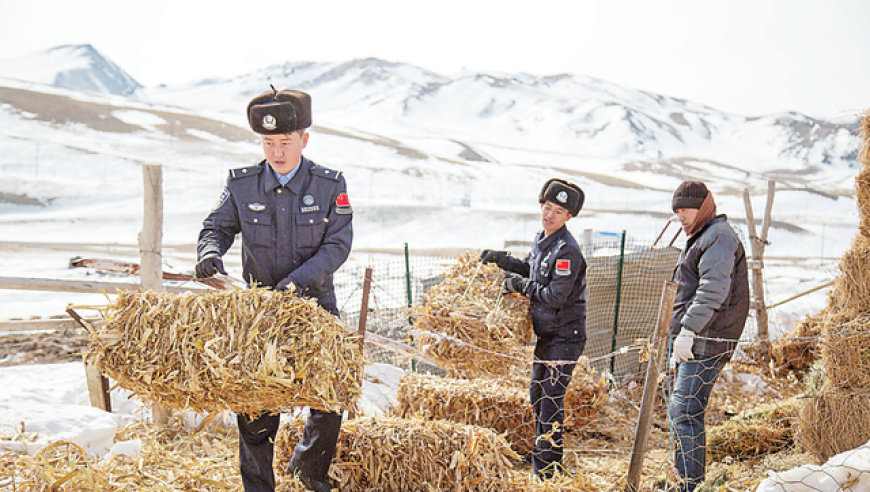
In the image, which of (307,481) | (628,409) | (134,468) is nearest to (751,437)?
(628,409)

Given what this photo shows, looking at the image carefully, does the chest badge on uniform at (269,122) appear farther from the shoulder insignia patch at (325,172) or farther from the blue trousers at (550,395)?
the blue trousers at (550,395)

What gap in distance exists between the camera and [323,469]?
331 centimetres

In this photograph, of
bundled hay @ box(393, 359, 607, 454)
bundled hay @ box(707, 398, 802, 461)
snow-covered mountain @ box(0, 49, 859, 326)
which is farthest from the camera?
snow-covered mountain @ box(0, 49, 859, 326)

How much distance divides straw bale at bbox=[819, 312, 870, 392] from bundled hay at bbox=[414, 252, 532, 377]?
2080 mm

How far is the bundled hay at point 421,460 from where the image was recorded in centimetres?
352

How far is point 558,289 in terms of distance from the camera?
380 cm

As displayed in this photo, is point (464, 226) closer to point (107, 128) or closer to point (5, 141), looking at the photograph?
point (5, 141)

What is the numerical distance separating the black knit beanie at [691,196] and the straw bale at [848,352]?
128 cm

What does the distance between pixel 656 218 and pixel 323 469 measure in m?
30.7

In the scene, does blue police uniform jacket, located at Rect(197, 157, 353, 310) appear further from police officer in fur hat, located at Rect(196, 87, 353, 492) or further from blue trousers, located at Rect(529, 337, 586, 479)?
blue trousers, located at Rect(529, 337, 586, 479)

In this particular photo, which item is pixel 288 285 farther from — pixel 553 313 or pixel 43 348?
pixel 43 348

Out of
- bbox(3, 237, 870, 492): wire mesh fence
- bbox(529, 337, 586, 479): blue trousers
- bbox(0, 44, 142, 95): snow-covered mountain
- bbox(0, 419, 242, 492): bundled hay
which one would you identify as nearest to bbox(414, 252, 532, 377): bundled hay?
bbox(3, 237, 870, 492): wire mesh fence

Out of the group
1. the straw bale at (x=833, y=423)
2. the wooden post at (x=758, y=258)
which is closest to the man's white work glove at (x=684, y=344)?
the straw bale at (x=833, y=423)

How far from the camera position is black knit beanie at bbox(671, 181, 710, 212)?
380cm
